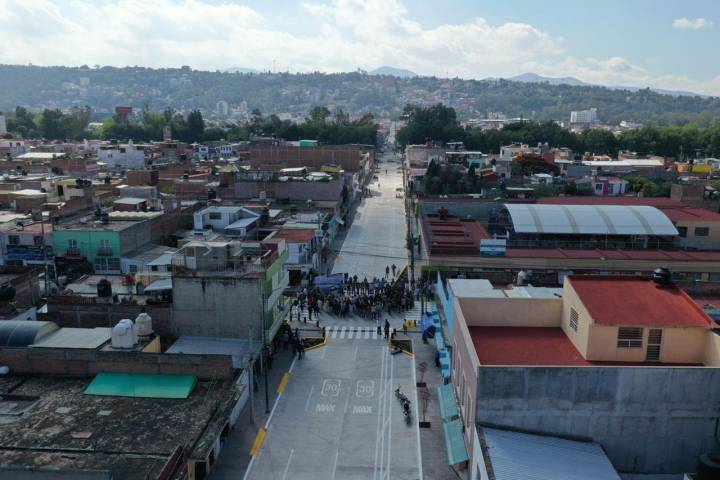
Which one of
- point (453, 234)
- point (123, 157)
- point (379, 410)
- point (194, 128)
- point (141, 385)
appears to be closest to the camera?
point (141, 385)

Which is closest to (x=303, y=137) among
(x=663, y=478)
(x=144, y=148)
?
(x=144, y=148)

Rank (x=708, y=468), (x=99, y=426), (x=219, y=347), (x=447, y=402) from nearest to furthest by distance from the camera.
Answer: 1. (x=708, y=468)
2. (x=99, y=426)
3. (x=447, y=402)
4. (x=219, y=347)

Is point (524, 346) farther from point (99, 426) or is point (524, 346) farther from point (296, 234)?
point (296, 234)

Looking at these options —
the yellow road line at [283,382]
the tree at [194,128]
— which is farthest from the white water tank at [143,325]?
the tree at [194,128]

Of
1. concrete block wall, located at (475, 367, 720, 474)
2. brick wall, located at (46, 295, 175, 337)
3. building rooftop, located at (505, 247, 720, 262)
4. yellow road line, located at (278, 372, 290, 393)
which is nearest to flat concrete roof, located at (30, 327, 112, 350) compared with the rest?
brick wall, located at (46, 295, 175, 337)

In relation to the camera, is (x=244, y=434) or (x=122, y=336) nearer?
(x=122, y=336)

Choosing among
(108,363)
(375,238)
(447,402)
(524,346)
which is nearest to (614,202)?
(375,238)

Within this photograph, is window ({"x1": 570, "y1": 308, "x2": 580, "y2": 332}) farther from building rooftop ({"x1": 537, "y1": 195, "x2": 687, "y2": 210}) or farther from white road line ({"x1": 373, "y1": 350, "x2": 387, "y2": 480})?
building rooftop ({"x1": 537, "y1": 195, "x2": 687, "y2": 210})

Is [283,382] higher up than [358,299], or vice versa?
[358,299]
